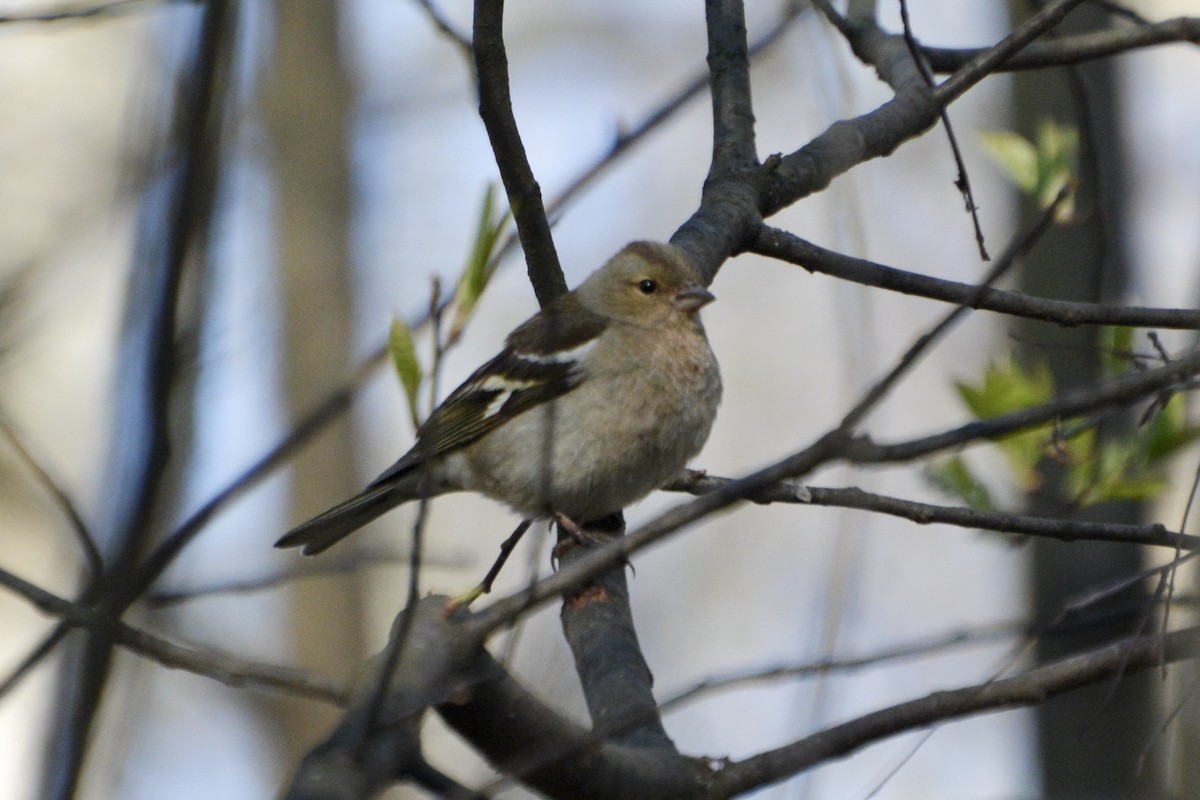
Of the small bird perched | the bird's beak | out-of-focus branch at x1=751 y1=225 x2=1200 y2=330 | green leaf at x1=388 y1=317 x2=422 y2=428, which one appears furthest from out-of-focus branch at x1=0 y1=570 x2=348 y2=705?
the bird's beak

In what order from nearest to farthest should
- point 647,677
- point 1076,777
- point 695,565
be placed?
point 647,677 → point 1076,777 → point 695,565

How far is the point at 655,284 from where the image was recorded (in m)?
4.77

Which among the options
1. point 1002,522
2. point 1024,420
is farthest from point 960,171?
point 1024,420

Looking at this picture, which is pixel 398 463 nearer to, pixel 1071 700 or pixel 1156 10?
Answer: pixel 1071 700

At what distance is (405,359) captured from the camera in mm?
1825

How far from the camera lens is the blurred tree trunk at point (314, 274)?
952 centimetres

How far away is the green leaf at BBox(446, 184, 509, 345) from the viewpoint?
1749mm

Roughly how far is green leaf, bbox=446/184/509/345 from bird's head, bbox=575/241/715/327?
2455mm

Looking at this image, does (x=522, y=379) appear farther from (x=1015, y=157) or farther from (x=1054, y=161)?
(x=1054, y=161)

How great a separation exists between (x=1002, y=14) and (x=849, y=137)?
523 centimetres

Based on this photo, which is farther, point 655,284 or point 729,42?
point 655,284

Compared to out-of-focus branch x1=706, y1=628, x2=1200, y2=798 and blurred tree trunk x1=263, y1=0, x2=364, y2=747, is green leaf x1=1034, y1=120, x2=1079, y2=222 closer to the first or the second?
out-of-focus branch x1=706, y1=628, x2=1200, y2=798

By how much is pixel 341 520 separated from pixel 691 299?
5.22ft

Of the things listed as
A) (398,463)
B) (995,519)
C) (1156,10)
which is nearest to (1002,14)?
(1156,10)
